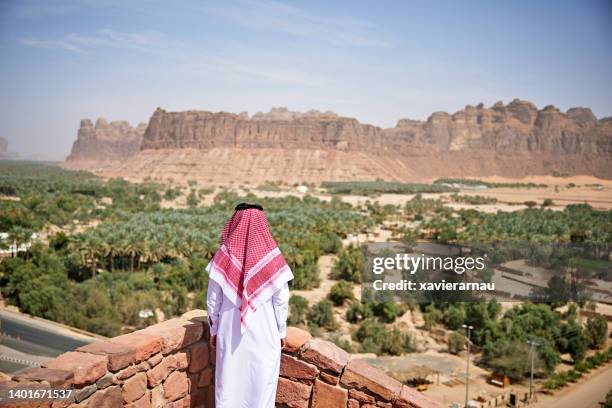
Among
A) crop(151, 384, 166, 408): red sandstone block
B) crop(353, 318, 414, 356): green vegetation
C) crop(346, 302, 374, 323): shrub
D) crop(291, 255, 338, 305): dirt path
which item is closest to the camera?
crop(151, 384, 166, 408): red sandstone block

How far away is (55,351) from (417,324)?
15.5 metres

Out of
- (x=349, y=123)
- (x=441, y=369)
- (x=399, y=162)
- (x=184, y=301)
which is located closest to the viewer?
(x=441, y=369)

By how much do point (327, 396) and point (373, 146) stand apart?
12986 centimetres

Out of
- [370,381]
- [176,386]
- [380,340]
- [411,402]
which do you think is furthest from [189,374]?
[380,340]

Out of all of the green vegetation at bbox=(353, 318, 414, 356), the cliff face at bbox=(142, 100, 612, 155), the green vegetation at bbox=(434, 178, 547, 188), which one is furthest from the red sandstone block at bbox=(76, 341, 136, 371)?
the green vegetation at bbox=(434, 178, 547, 188)

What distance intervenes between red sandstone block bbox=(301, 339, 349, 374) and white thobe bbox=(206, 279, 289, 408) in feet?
1.17

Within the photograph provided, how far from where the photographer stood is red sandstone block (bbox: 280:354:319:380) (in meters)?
4.02

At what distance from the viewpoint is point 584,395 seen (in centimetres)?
1609

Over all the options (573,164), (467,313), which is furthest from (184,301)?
(573,164)

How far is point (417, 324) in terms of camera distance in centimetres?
2302

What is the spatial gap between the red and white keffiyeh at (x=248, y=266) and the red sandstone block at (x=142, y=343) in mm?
734

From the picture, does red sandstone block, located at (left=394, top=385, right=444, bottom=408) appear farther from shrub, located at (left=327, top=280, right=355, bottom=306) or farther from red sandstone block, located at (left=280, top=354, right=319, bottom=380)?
shrub, located at (left=327, top=280, right=355, bottom=306)

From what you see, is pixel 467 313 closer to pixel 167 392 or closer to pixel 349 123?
pixel 167 392

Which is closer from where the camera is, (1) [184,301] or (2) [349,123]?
(1) [184,301]
